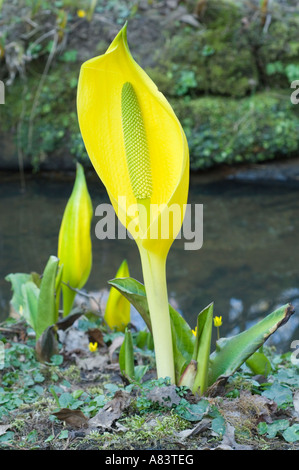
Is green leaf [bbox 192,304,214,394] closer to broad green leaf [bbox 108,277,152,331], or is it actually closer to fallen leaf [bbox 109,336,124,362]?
broad green leaf [bbox 108,277,152,331]

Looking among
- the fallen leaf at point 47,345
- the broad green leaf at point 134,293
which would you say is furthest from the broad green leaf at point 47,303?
the broad green leaf at point 134,293

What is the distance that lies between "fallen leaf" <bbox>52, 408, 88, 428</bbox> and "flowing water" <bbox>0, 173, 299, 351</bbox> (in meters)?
1.39

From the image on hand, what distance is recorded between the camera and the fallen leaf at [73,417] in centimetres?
128

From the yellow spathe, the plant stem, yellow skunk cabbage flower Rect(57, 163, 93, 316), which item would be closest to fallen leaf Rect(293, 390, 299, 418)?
the plant stem

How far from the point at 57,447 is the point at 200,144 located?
428cm

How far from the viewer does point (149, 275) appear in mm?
1299

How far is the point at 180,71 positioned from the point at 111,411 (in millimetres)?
4504

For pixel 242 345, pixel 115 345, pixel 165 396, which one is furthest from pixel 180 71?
pixel 165 396

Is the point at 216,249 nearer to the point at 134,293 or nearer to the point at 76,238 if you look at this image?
the point at 76,238

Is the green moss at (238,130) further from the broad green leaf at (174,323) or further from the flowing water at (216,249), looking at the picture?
the broad green leaf at (174,323)

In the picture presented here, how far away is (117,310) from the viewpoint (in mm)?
2033

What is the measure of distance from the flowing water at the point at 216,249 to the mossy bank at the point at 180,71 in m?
0.43

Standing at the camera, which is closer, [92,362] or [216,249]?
[92,362]

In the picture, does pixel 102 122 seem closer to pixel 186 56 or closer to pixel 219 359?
pixel 219 359
